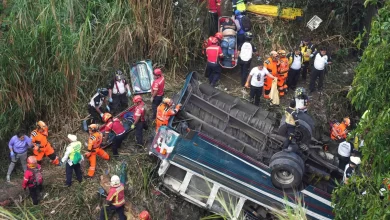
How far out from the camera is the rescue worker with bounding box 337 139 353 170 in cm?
1059

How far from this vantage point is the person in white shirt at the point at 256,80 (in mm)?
11680

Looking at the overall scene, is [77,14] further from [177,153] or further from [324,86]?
[324,86]

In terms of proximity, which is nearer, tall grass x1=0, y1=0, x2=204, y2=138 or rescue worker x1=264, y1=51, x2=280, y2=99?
tall grass x1=0, y1=0, x2=204, y2=138

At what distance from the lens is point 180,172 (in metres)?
10.2

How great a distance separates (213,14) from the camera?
44.9 feet

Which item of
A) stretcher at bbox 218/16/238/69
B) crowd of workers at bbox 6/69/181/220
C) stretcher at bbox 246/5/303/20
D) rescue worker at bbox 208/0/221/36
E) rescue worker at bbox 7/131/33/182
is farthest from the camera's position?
stretcher at bbox 246/5/303/20

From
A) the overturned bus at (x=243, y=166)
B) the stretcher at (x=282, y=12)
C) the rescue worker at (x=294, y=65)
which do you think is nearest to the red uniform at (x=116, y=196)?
the overturned bus at (x=243, y=166)

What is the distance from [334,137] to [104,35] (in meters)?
5.50

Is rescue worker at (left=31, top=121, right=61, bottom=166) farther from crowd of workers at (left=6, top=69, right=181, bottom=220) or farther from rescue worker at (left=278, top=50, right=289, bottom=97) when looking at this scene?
rescue worker at (left=278, top=50, right=289, bottom=97)

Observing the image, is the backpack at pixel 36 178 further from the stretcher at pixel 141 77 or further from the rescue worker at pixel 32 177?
the stretcher at pixel 141 77

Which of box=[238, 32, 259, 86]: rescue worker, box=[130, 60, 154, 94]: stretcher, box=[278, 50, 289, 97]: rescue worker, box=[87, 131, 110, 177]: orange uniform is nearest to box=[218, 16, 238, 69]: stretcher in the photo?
box=[238, 32, 259, 86]: rescue worker

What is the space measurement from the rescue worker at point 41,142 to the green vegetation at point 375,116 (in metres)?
5.97

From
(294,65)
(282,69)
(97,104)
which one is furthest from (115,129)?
(294,65)

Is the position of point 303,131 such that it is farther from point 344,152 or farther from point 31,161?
point 31,161
